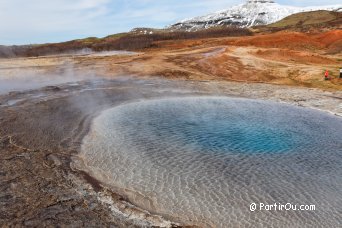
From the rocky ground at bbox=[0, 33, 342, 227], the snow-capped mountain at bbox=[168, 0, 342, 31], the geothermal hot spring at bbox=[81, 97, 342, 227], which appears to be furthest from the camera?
the snow-capped mountain at bbox=[168, 0, 342, 31]

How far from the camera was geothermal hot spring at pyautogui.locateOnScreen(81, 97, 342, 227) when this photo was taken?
23.6 ft

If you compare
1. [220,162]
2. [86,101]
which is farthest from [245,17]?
[220,162]

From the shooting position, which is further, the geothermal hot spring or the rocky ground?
the geothermal hot spring

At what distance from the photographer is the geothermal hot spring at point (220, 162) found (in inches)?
283

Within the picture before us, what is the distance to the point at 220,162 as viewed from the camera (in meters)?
9.60

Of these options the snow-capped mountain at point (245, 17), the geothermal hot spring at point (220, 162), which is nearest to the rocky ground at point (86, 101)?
the geothermal hot spring at point (220, 162)

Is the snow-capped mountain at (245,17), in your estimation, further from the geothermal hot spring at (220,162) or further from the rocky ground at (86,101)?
the geothermal hot spring at (220,162)

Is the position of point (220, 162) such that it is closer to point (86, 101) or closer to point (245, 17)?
point (86, 101)

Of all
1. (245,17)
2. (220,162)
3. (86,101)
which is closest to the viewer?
(220,162)

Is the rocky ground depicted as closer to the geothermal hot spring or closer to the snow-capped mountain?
the geothermal hot spring

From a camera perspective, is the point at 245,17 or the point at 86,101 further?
the point at 245,17

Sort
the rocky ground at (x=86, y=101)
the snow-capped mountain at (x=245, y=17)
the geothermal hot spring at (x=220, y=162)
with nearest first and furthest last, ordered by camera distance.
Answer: the rocky ground at (x=86, y=101) < the geothermal hot spring at (x=220, y=162) < the snow-capped mountain at (x=245, y=17)

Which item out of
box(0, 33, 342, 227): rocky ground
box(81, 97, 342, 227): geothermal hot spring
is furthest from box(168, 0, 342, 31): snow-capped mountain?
box(81, 97, 342, 227): geothermal hot spring

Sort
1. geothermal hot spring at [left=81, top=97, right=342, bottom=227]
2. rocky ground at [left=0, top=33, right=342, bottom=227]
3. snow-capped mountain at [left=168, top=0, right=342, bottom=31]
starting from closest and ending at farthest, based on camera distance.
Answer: rocky ground at [left=0, top=33, right=342, bottom=227] < geothermal hot spring at [left=81, top=97, right=342, bottom=227] < snow-capped mountain at [left=168, top=0, right=342, bottom=31]
